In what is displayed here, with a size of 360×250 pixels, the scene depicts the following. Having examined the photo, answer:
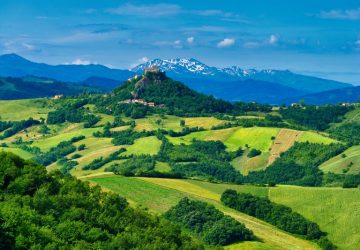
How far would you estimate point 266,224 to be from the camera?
133m

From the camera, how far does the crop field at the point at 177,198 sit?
115 m

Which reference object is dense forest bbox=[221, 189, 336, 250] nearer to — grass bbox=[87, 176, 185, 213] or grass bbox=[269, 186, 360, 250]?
grass bbox=[269, 186, 360, 250]

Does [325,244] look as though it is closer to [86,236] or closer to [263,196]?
[263,196]

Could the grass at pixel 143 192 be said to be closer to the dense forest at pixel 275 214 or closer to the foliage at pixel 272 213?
the foliage at pixel 272 213

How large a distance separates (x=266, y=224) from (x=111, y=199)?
169ft

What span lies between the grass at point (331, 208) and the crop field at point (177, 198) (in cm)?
756

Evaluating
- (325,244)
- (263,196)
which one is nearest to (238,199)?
(263,196)

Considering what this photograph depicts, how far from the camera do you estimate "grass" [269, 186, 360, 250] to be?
417ft

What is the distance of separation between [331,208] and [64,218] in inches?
3165

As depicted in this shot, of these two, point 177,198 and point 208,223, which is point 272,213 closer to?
point 177,198

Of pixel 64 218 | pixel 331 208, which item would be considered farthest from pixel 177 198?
pixel 64 218

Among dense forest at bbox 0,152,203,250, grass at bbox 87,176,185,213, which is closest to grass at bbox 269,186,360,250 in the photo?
grass at bbox 87,176,185,213

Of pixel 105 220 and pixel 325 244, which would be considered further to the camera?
pixel 325 244

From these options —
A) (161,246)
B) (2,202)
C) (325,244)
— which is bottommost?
(325,244)
